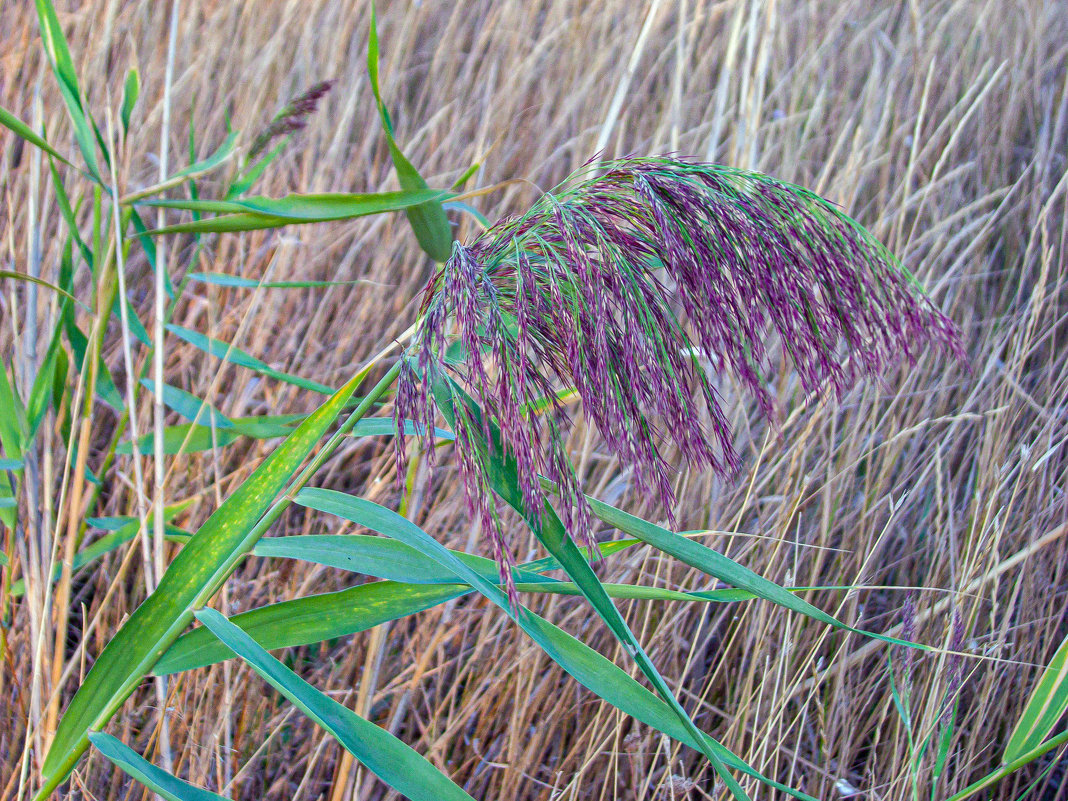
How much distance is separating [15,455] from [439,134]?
1281mm

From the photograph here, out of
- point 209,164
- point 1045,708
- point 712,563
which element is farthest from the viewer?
point 209,164

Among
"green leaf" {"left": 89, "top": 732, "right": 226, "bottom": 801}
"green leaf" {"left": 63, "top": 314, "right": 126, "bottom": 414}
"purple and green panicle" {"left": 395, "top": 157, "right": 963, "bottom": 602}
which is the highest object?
"purple and green panicle" {"left": 395, "top": 157, "right": 963, "bottom": 602}

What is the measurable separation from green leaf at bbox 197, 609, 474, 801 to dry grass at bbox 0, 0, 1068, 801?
352 millimetres

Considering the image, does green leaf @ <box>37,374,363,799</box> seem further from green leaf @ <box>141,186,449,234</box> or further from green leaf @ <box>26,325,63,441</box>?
green leaf @ <box>26,325,63,441</box>

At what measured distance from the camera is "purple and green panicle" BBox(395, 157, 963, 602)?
0.55 meters

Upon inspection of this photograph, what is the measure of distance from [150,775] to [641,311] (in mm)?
583

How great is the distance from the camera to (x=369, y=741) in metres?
0.63

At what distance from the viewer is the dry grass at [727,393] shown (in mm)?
1129

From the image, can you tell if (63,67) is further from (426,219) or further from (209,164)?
(426,219)

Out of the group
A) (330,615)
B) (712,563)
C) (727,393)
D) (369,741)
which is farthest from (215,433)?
(727,393)

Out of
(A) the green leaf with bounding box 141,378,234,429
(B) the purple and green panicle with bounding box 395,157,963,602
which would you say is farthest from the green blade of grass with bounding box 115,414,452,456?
(B) the purple and green panicle with bounding box 395,157,963,602

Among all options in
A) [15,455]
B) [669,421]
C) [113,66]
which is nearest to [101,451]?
[15,455]

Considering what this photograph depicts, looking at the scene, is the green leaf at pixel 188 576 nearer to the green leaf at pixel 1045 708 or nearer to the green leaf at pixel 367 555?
the green leaf at pixel 367 555

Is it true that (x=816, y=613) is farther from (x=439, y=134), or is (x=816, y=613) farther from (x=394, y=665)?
(x=439, y=134)
